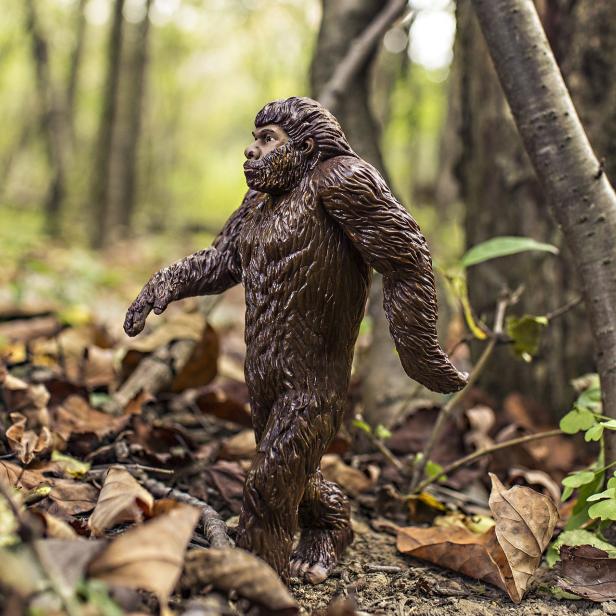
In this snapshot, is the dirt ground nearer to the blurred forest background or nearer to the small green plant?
the small green plant

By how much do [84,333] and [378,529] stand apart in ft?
7.06

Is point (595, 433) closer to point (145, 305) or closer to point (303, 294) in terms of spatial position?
point (303, 294)

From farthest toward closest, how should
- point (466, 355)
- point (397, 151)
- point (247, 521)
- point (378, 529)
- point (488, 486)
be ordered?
point (397, 151) → point (466, 355) → point (488, 486) → point (378, 529) → point (247, 521)

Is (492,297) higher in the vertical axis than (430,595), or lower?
higher

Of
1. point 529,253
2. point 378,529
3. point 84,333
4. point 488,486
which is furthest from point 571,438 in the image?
point 84,333

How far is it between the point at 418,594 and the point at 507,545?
0.30 meters

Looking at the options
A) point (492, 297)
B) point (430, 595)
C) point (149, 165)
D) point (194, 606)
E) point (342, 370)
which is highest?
point (149, 165)

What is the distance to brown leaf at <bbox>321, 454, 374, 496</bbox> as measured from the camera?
2834 mm

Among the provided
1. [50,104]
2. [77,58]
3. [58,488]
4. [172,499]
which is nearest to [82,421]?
[58,488]

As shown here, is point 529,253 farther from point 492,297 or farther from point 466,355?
point 466,355

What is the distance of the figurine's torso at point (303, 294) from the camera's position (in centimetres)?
196

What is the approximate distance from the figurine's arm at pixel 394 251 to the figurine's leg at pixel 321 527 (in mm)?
487

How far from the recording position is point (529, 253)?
4.09 metres

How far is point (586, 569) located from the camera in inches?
→ 85.5
